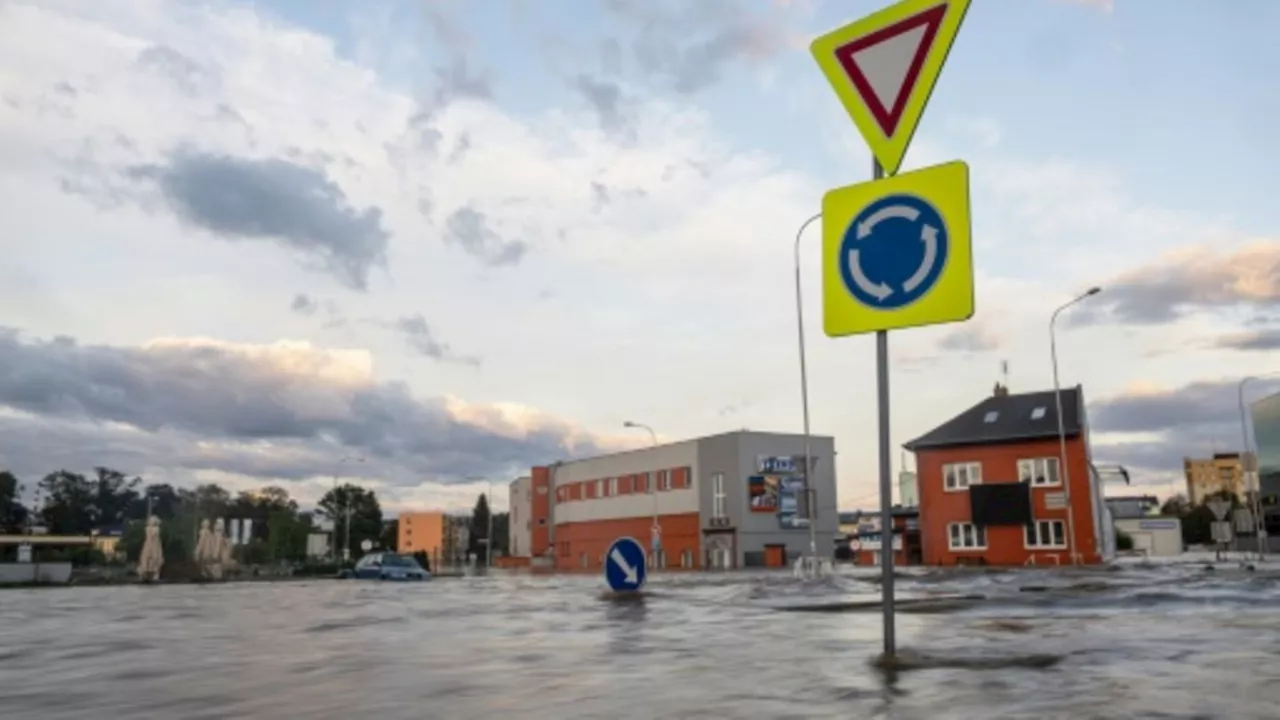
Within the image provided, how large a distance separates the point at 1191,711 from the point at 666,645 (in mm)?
4228

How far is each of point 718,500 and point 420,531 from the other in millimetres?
96174

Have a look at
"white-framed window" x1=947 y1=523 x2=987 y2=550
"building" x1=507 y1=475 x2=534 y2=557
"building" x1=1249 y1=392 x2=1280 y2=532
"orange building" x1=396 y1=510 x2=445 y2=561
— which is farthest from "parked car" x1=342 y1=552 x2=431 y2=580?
"orange building" x1=396 y1=510 x2=445 y2=561

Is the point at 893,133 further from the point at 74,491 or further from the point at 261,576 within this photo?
the point at 74,491

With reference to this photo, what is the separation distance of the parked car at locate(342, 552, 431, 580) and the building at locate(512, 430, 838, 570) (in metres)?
27.8

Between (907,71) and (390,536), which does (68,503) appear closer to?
(390,536)

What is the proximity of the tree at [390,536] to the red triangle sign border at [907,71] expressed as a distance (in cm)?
15415

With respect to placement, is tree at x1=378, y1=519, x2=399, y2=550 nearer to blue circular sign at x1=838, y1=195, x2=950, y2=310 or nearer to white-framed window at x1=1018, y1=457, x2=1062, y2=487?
white-framed window at x1=1018, y1=457, x2=1062, y2=487

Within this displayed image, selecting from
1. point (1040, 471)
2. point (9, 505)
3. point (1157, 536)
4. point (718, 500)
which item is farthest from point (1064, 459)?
point (9, 505)

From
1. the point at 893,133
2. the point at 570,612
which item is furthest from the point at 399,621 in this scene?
the point at 893,133

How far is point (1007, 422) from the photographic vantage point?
56625mm

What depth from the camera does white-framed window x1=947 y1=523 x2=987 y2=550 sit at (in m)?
55.9

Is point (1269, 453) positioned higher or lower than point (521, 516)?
higher

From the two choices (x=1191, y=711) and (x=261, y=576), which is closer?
(x=1191, y=711)

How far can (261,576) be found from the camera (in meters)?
51.6
